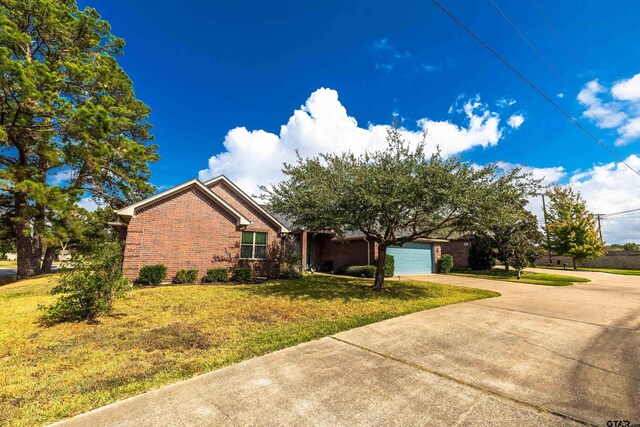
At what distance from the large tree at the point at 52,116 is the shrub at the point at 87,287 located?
1110 centimetres

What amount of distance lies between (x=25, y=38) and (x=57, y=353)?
19.9 metres

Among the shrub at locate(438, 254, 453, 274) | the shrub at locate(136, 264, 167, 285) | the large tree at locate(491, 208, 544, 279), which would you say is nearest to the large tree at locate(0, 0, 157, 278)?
the shrub at locate(136, 264, 167, 285)

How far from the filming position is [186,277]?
13602mm

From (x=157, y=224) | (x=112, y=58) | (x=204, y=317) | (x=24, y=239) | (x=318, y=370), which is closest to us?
→ (x=318, y=370)

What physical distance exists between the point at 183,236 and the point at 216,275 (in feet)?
8.74

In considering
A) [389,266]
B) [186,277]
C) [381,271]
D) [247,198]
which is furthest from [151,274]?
[389,266]

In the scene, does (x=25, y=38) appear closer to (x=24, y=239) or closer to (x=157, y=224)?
(x=24, y=239)

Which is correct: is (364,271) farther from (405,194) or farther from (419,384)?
(419,384)

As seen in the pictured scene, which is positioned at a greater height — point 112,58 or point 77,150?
point 112,58

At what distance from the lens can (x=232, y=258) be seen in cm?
1547

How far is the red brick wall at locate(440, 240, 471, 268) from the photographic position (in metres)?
27.4

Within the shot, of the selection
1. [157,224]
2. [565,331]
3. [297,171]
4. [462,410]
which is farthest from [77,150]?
[565,331]

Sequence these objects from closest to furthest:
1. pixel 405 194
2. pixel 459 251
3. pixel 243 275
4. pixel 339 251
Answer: pixel 405 194
pixel 243 275
pixel 339 251
pixel 459 251

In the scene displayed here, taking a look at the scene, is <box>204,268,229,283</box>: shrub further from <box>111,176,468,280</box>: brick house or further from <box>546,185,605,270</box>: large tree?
<box>546,185,605,270</box>: large tree
